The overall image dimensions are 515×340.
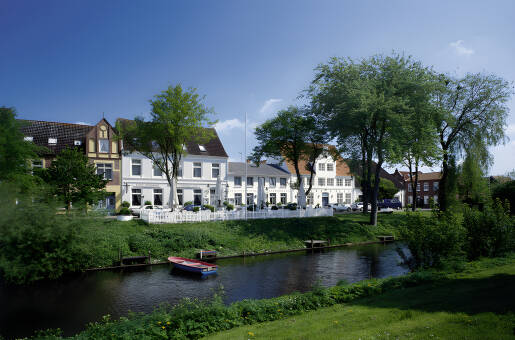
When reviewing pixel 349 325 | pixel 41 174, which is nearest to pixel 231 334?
pixel 349 325

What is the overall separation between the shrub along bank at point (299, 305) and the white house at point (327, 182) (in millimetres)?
45900

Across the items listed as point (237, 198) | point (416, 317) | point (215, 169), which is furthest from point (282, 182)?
point (416, 317)

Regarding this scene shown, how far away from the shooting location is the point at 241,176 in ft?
174

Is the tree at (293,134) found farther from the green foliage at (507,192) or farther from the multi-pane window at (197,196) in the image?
the green foliage at (507,192)

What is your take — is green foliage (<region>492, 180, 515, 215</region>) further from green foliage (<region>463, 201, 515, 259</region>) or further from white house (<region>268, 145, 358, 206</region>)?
green foliage (<region>463, 201, 515, 259</region>)

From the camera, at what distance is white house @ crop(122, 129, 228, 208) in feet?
134

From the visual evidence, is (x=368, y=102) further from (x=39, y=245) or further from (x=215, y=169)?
(x=39, y=245)

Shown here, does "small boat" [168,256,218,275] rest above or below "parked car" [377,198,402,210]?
below

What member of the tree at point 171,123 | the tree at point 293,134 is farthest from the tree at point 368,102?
the tree at point 171,123

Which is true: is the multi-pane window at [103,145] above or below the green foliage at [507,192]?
above

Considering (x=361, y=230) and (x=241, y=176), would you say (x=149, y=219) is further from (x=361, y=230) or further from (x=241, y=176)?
(x=241, y=176)

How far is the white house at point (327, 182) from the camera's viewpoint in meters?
61.0

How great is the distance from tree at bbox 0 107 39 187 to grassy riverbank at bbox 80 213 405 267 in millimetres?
5103

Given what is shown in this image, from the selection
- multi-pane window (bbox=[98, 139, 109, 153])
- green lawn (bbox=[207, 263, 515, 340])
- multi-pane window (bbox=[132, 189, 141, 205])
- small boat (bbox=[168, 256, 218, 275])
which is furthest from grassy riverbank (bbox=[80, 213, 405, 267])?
green lawn (bbox=[207, 263, 515, 340])
